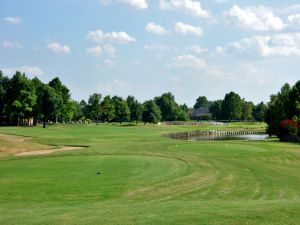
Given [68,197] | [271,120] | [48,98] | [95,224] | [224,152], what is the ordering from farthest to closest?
[48,98], [271,120], [224,152], [68,197], [95,224]

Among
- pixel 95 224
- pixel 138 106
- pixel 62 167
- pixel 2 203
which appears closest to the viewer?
pixel 95 224

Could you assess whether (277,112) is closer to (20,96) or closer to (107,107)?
(20,96)

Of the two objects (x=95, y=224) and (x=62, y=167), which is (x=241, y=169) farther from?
(x=95, y=224)

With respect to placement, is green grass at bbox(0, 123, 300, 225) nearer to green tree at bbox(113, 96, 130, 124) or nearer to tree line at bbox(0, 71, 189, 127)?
tree line at bbox(0, 71, 189, 127)

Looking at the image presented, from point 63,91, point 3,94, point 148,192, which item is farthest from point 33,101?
point 148,192

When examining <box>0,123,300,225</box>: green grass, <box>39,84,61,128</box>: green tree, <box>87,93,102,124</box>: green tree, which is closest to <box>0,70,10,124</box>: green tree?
<box>39,84,61,128</box>: green tree

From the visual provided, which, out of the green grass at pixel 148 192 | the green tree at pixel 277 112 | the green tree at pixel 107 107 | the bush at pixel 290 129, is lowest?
the green grass at pixel 148 192

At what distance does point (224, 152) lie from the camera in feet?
152

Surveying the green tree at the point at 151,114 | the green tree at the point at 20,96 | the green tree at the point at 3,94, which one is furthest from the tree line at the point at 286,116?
the green tree at the point at 151,114

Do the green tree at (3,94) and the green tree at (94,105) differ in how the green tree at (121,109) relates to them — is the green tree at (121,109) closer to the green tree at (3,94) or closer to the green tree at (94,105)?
the green tree at (94,105)

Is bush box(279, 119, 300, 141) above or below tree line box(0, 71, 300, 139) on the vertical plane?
below

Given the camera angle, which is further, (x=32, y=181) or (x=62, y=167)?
(x=62, y=167)

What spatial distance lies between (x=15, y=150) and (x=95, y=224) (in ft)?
125

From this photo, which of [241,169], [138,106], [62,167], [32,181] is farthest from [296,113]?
[138,106]
